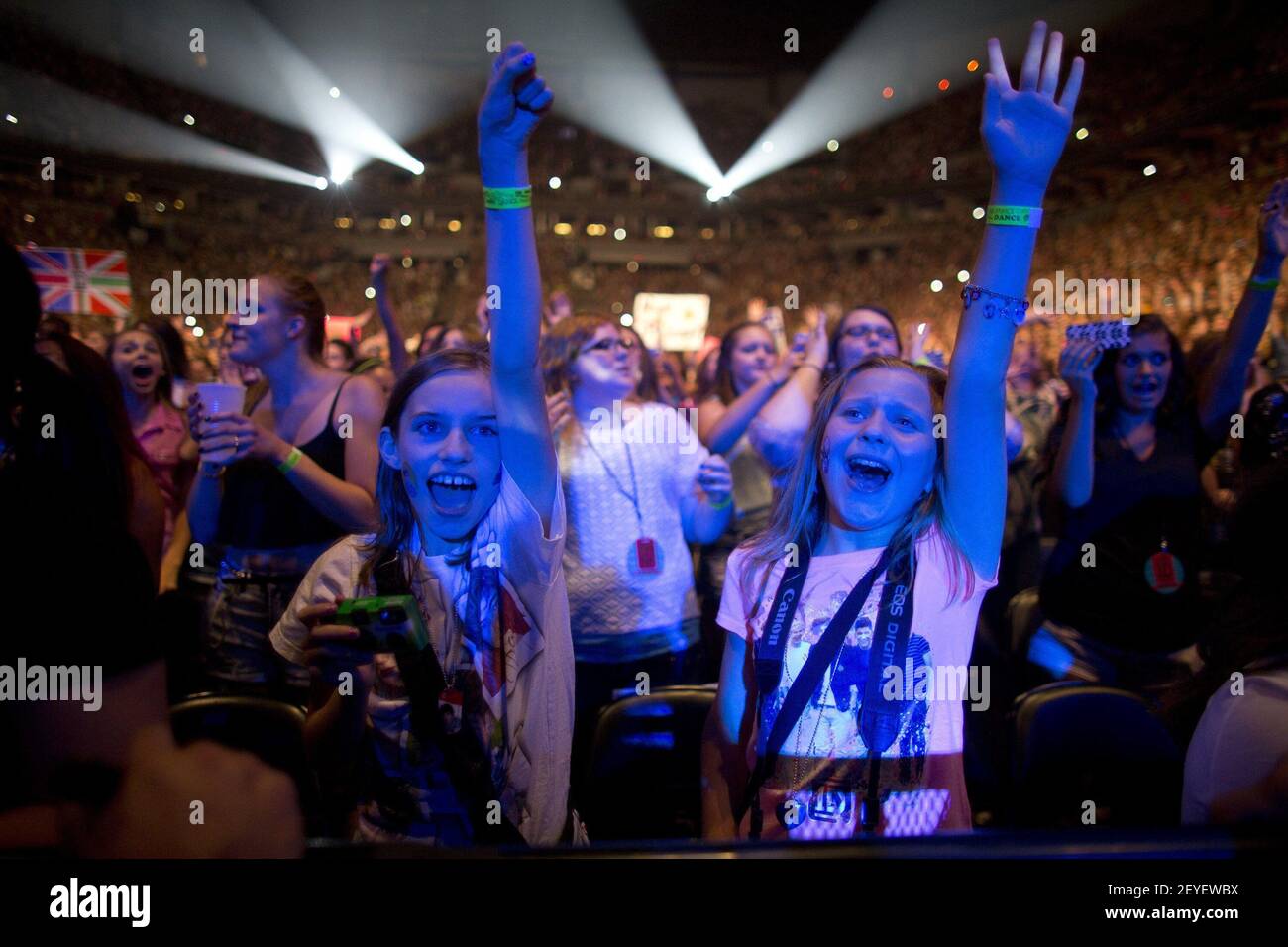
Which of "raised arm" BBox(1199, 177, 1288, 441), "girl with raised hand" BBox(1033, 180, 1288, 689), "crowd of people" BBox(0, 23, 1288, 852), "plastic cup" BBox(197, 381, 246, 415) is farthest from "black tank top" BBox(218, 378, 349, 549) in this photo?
"raised arm" BBox(1199, 177, 1288, 441)

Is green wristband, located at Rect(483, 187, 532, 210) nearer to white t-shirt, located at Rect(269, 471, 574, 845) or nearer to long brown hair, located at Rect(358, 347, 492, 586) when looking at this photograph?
long brown hair, located at Rect(358, 347, 492, 586)

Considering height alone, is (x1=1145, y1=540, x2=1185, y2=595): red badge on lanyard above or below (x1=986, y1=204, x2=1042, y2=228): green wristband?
below

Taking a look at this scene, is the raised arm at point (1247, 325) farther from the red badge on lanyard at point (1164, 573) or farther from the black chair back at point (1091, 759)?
the black chair back at point (1091, 759)

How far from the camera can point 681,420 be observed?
2.99 meters

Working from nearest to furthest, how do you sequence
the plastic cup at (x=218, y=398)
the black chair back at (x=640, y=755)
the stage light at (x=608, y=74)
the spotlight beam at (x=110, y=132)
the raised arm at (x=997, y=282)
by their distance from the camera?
the raised arm at (x=997, y=282)
the black chair back at (x=640, y=755)
the plastic cup at (x=218, y=398)
the stage light at (x=608, y=74)
the spotlight beam at (x=110, y=132)

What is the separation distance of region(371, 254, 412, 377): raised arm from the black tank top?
0.90 meters

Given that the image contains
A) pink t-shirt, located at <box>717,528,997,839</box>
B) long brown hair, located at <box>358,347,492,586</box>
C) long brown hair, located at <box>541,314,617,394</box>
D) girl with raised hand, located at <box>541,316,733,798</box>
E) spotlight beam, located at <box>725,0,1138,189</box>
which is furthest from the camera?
spotlight beam, located at <box>725,0,1138,189</box>

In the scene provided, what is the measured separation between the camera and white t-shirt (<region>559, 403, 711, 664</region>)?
8.97 ft

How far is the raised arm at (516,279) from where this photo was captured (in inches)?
52.5

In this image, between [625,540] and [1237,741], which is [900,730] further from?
[625,540]

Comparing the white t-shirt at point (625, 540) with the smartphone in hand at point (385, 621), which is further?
the white t-shirt at point (625, 540)

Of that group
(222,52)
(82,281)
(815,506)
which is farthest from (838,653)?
(222,52)

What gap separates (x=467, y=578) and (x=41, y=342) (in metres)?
2.01

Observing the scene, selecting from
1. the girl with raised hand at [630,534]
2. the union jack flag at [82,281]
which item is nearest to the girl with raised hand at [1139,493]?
the girl with raised hand at [630,534]
